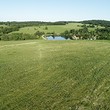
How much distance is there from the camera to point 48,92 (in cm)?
2909

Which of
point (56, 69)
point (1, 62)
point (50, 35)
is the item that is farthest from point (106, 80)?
point (50, 35)

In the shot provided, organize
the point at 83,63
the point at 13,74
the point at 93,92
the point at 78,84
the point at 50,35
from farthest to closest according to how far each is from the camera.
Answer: the point at 50,35 → the point at 83,63 → the point at 13,74 → the point at 78,84 → the point at 93,92

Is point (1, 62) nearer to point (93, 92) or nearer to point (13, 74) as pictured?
point (13, 74)

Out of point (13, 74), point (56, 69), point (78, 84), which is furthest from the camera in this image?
point (56, 69)

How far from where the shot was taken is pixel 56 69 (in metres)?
41.5

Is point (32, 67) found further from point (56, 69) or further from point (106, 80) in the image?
point (106, 80)

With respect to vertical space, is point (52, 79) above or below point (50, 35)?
above

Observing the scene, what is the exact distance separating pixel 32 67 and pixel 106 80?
48.0 feet

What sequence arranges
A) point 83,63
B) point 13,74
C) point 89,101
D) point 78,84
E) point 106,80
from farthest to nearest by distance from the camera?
1. point 83,63
2. point 13,74
3. point 106,80
4. point 78,84
5. point 89,101

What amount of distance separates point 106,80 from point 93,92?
6.02 metres

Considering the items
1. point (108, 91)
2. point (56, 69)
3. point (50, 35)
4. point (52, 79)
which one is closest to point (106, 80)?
point (108, 91)

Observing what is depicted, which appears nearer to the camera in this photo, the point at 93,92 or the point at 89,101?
the point at 89,101

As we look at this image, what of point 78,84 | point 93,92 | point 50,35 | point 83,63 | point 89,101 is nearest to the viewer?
point 89,101

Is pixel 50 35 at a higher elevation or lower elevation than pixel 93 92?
lower
